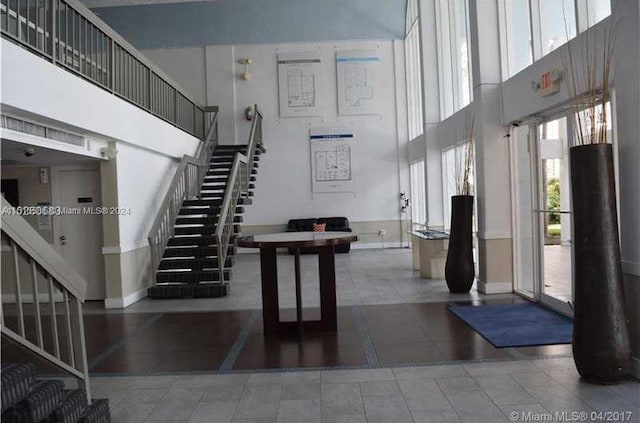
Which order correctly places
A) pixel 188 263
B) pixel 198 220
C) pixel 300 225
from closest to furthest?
pixel 188 263 → pixel 198 220 → pixel 300 225

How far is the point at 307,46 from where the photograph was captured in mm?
12625

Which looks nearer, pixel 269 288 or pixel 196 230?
pixel 269 288

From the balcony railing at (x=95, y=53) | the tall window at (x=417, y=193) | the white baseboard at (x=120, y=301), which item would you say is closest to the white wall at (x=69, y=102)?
the balcony railing at (x=95, y=53)

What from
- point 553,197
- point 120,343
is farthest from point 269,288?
point 553,197

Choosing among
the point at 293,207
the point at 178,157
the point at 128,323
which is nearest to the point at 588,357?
the point at 128,323

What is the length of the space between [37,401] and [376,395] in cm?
196

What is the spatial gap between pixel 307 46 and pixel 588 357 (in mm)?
10877

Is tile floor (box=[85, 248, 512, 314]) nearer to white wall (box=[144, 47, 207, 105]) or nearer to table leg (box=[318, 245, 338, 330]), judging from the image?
table leg (box=[318, 245, 338, 330])

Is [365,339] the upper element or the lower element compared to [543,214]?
lower

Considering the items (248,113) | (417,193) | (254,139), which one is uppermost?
(248,113)

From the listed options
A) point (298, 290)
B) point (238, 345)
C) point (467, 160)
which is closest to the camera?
point (238, 345)

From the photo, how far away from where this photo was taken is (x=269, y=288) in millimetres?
4863

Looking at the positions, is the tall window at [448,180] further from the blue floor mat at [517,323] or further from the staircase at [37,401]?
the staircase at [37,401]

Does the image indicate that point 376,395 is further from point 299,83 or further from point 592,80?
point 299,83
